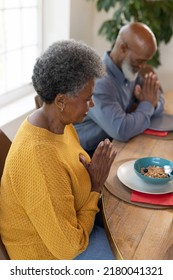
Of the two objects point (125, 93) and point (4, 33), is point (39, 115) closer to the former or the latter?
point (125, 93)

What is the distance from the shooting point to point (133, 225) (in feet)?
3.78

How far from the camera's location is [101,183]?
1.32 metres

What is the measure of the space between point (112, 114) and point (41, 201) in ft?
2.50

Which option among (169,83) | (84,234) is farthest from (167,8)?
(84,234)

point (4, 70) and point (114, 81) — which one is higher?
point (114, 81)

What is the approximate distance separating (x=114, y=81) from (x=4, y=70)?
3.29ft

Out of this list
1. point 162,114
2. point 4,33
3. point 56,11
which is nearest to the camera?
point 162,114

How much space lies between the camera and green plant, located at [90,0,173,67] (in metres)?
2.84

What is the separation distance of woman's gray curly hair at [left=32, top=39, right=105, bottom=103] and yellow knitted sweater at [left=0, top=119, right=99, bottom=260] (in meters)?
0.14

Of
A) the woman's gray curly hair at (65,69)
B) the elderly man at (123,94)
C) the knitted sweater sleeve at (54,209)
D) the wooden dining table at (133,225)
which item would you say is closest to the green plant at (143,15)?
the elderly man at (123,94)

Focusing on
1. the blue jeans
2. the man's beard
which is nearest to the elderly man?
the man's beard

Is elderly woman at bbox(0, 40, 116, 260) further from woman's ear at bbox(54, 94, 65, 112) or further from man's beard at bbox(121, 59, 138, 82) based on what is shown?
man's beard at bbox(121, 59, 138, 82)

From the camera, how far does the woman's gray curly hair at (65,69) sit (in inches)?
45.8

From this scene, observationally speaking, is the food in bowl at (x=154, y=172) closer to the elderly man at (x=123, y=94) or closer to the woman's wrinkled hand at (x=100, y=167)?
the woman's wrinkled hand at (x=100, y=167)
